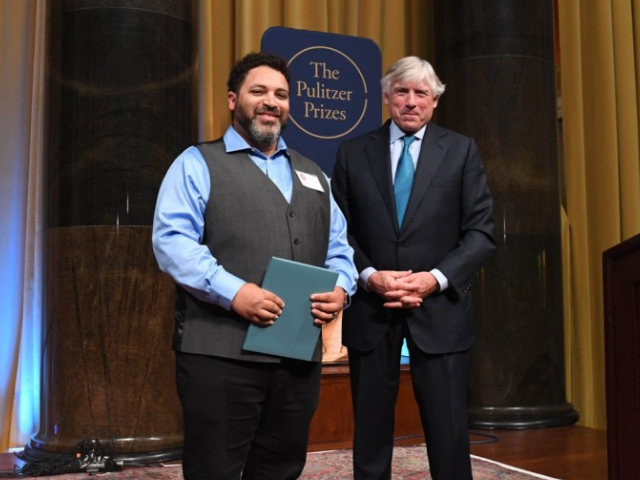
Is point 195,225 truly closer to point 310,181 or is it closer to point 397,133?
point 310,181

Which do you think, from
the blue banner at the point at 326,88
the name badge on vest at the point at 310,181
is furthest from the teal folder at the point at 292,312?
the blue banner at the point at 326,88

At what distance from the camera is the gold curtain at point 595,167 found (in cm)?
527

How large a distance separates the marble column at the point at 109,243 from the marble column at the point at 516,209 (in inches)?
73.4

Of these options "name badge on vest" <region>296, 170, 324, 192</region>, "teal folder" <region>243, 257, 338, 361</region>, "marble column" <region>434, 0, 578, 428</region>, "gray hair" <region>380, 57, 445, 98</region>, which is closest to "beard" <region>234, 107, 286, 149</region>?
"name badge on vest" <region>296, 170, 324, 192</region>

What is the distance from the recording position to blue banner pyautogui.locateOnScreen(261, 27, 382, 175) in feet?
14.4

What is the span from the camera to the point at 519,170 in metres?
4.82

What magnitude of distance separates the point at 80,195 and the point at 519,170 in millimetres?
2426

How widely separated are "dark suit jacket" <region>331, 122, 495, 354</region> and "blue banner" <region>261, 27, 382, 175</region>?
1794 mm

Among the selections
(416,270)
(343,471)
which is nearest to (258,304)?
(416,270)

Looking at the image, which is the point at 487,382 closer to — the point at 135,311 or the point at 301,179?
the point at 135,311

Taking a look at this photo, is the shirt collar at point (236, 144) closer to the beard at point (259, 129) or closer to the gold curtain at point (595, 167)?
the beard at point (259, 129)

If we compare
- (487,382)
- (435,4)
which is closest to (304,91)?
(435,4)

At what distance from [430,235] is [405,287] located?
21cm

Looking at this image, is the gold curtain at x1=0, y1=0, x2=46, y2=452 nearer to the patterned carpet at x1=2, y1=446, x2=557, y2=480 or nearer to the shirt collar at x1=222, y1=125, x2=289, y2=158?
the patterned carpet at x1=2, y1=446, x2=557, y2=480
